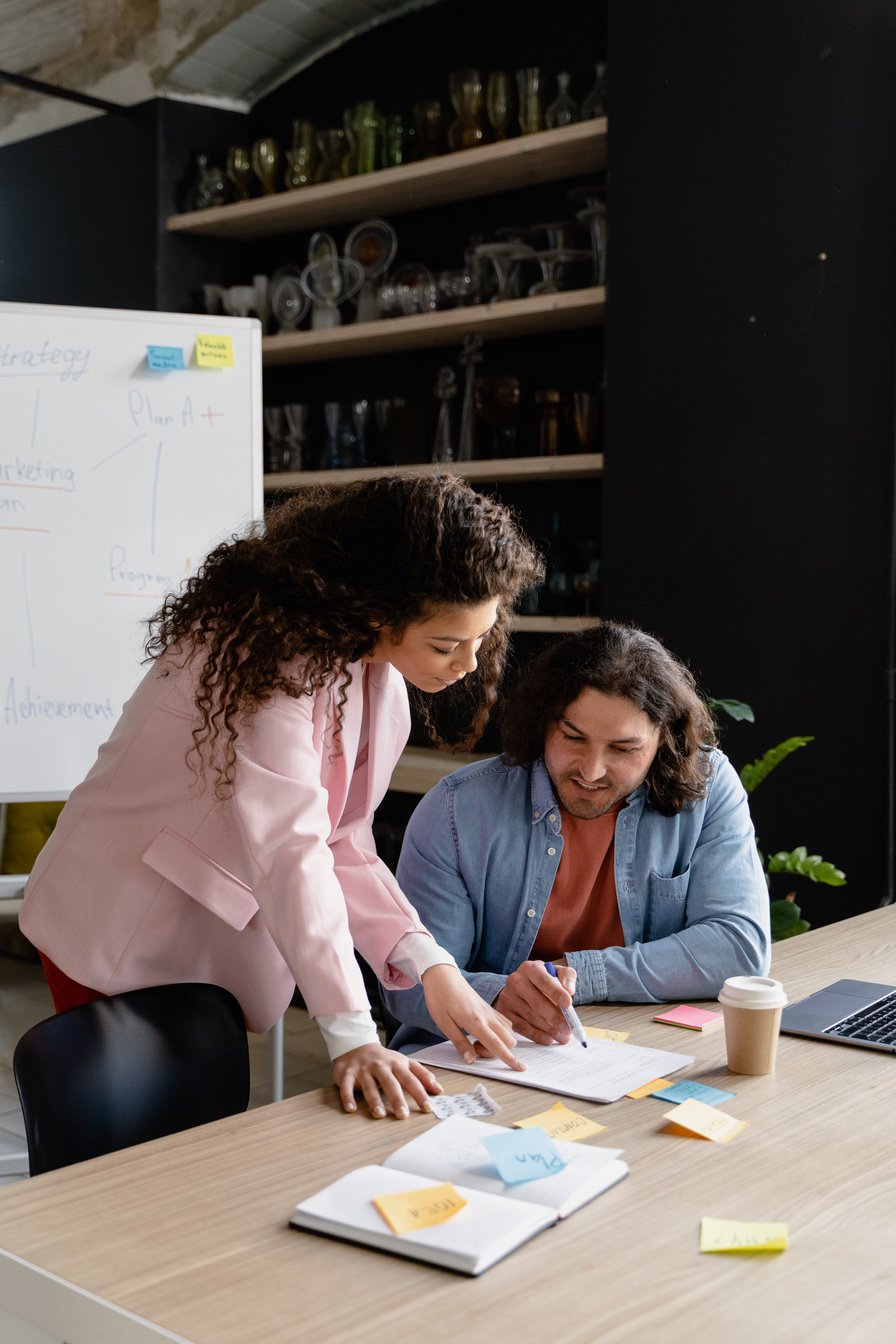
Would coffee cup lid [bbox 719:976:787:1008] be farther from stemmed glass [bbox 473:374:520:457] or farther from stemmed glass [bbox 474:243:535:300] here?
stemmed glass [bbox 474:243:535:300]

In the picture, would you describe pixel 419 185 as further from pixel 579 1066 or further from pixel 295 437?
pixel 579 1066

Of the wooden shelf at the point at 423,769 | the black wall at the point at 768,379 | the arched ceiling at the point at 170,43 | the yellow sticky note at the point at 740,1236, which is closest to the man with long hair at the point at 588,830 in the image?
the yellow sticky note at the point at 740,1236

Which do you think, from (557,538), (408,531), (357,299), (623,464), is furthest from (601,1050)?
(357,299)

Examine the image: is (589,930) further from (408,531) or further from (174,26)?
(174,26)

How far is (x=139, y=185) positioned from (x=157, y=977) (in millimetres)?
3300

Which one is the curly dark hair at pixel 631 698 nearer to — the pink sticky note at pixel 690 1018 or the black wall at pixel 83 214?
the pink sticky note at pixel 690 1018

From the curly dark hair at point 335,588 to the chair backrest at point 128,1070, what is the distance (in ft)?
0.87

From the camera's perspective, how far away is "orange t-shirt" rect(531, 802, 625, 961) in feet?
6.25

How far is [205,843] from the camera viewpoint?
1.62 metres

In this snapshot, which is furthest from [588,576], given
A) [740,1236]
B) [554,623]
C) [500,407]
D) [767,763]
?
[740,1236]

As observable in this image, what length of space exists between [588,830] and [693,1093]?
1.92 feet

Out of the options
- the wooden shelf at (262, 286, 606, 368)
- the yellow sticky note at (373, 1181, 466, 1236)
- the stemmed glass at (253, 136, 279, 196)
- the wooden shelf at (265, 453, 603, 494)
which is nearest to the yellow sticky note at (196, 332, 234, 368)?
the wooden shelf at (265, 453, 603, 494)

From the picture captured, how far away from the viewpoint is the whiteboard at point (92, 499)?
8.41 ft

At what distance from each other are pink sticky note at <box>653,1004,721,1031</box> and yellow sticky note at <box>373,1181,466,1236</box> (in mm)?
612
